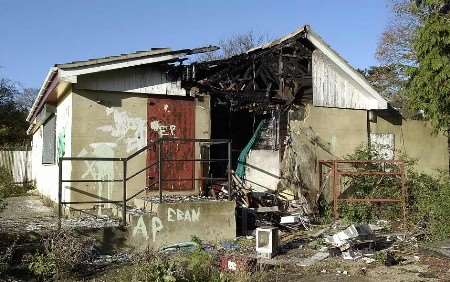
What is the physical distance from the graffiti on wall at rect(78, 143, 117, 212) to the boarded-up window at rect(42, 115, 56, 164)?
3.26m

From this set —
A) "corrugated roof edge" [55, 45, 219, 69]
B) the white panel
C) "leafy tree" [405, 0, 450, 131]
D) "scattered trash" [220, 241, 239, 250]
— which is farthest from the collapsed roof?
"scattered trash" [220, 241, 239, 250]

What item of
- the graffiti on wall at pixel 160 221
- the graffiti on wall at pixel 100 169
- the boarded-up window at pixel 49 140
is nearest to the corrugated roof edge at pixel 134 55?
the graffiti on wall at pixel 100 169

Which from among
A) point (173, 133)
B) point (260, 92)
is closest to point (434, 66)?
point (260, 92)

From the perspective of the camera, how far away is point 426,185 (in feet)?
43.2

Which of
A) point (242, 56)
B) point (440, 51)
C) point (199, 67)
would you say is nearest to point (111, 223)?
point (199, 67)

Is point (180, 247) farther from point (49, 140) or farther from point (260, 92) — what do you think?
point (49, 140)

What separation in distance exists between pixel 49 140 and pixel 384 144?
1070cm

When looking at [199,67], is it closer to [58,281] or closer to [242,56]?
[242,56]

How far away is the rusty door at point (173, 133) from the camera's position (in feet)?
41.7

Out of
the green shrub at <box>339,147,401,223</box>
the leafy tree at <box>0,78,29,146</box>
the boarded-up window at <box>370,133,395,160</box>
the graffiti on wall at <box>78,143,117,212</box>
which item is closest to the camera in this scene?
the graffiti on wall at <box>78,143,117,212</box>

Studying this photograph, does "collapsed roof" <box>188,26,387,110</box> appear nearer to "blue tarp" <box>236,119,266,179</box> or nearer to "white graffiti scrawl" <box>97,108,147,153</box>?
"blue tarp" <box>236,119,266,179</box>

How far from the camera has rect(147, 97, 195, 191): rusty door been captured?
1270 centimetres

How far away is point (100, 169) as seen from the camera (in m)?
12.0

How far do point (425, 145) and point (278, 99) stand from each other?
5.67 metres
